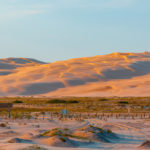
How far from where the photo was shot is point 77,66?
10700cm

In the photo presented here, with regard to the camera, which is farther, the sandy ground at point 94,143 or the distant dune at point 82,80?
the distant dune at point 82,80

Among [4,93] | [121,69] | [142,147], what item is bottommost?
[142,147]

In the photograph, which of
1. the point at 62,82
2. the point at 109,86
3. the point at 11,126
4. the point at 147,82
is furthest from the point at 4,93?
the point at 11,126

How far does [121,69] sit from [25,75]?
26.1 metres

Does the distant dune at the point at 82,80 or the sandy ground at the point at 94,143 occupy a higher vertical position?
the distant dune at the point at 82,80

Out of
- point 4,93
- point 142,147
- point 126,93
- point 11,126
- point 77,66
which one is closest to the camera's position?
point 142,147

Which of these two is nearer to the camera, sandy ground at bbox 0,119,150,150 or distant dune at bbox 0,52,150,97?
sandy ground at bbox 0,119,150,150

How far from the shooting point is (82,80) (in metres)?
89.8

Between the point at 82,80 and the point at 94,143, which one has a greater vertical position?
the point at 82,80

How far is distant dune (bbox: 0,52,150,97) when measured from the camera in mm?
77812

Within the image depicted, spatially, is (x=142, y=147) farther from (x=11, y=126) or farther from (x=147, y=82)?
(x=147, y=82)

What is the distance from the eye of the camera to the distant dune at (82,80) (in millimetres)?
77812

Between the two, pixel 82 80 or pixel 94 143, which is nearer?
pixel 94 143

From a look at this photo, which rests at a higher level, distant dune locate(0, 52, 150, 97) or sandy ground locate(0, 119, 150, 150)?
distant dune locate(0, 52, 150, 97)
